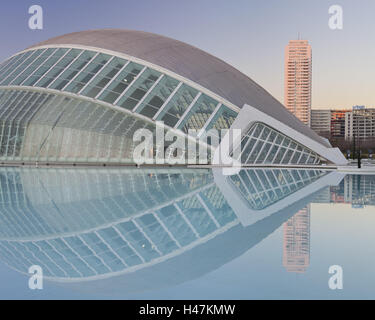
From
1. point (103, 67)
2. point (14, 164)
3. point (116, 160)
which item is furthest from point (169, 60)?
point (14, 164)

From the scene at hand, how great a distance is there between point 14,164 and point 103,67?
11036 millimetres

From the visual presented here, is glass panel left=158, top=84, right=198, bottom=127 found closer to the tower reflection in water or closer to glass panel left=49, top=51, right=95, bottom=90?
glass panel left=49, top=51, right=95, bottom=90

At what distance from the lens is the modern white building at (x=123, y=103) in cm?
3167

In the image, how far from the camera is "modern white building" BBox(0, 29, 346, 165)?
104ft

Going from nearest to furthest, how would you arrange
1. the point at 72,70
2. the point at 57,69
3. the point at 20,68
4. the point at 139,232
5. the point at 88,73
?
the point at 139,232 → the point at 88,73 → the point at 72,70 → the point at 57,69 → the point at 20,68

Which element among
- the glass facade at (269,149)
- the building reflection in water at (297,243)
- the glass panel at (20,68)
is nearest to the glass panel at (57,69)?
the glass panel at (20,68)

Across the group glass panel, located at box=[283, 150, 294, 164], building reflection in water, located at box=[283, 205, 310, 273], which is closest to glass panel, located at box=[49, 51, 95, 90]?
glass panel, located at box=[283, 150, 294, 164]

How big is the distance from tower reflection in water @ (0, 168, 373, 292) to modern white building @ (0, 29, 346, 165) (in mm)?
15875

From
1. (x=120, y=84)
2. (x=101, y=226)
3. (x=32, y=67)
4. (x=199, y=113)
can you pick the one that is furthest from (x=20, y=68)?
(x=101, y=226)

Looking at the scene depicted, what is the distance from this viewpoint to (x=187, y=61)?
113ft

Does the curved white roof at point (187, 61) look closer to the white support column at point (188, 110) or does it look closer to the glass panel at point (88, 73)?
the glass panel at point (88, 73)

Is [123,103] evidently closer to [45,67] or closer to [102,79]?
[102,79]

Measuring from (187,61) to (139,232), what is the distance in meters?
26.7

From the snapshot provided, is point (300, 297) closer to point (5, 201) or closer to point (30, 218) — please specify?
point (30, 218)
